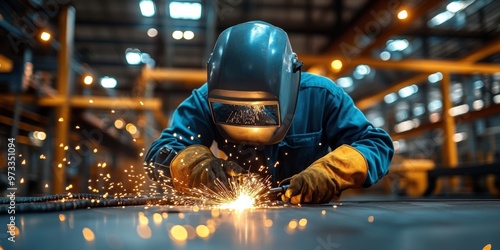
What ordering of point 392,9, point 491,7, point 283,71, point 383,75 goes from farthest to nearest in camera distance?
point 383,75
point 491,7
point 392,9
point 283,71

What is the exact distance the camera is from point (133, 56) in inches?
374

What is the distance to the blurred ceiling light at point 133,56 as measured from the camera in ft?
29.6

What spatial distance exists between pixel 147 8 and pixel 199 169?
6153 mm

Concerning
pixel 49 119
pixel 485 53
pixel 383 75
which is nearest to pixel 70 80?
pixel 49 119

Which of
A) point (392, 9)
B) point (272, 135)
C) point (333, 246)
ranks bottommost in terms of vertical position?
point (333, 246)

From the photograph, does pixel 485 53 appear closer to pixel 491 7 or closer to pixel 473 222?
pixel 491 7

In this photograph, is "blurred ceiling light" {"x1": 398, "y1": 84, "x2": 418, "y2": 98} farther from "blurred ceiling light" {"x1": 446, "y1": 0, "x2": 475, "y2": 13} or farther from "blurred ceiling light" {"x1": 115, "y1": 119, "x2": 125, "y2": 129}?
"blurred ceiling light" {"x1": 115, "y1": 119, "x2": 125, "y2": 129}

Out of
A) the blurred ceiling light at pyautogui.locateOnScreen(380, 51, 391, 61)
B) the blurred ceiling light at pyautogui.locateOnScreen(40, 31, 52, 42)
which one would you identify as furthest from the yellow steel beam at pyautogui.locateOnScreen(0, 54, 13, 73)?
the blurred ceiling light at pyautogui.locateOnScreen(380, 51, 391, 61)

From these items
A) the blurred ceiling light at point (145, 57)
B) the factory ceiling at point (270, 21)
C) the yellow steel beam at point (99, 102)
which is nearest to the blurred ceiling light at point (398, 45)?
the factory ceiling at point (270, 21)

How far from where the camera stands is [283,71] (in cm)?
150

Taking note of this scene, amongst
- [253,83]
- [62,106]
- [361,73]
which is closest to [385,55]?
[361,73]

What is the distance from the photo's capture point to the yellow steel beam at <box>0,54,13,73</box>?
385cm

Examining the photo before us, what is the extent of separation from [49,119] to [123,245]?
4427 mm

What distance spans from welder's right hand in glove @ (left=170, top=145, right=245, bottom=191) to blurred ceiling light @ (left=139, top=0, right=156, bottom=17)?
5.68 metres
